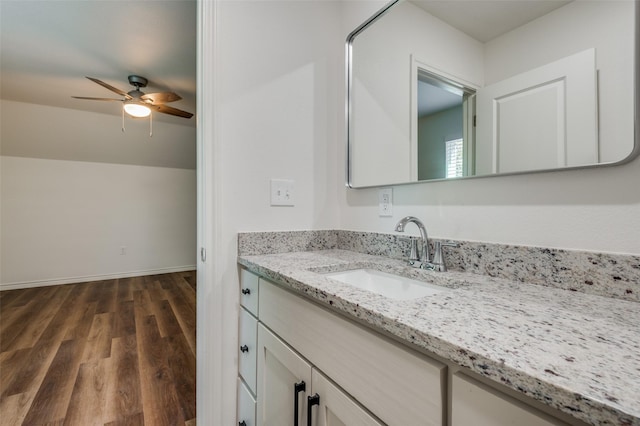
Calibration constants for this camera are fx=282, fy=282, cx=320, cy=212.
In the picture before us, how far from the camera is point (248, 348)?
3.59 feet

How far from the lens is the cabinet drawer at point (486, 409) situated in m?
0.34

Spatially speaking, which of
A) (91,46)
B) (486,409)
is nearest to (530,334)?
(486,409)

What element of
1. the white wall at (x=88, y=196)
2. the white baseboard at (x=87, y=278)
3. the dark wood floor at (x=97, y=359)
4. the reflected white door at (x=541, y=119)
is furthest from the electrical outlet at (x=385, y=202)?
the white baseboard at (x=87, y=278)

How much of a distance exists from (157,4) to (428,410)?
2.64m

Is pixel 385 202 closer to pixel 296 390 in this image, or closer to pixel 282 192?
pixel 282 192

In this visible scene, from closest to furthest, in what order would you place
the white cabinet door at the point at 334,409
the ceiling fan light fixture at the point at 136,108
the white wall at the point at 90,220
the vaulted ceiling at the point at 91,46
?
the white cabinet door at the point at 334,409, the vaulted ceiling at the point at 91,46, the ceiling fan light fixture at the point at 136,108, the white wall at the point at 90,220

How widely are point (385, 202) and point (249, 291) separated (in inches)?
26.9

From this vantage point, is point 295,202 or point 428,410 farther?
point 295,202

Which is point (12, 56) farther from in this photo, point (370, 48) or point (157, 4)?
point (370, 48)

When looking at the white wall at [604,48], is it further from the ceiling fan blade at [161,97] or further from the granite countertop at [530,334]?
the ceiling fan blade at [161,97]

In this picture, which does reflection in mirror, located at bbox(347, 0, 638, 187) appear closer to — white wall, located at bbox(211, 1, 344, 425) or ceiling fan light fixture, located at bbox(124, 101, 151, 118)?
white wall, located at bbox(211, 1, 344, 425)

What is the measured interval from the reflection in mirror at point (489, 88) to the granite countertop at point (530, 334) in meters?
0.38

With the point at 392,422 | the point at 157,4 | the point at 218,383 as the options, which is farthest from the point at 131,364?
the point at 157,4

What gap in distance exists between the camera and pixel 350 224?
1433 millimetres
